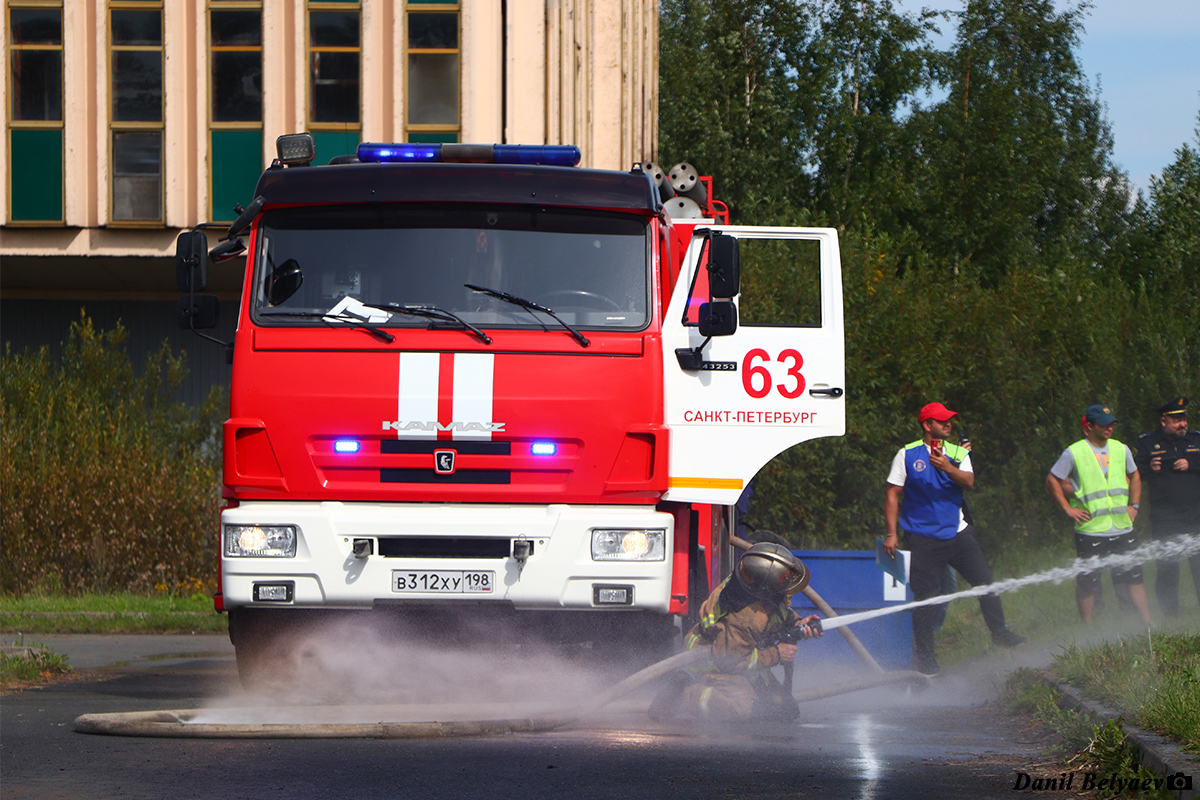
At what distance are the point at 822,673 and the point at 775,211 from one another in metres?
26.3

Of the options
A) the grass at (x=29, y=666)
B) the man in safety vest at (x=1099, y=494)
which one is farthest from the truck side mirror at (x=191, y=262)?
the man in safety vest at (x=1099, y=494)

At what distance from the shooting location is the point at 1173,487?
1224 cm

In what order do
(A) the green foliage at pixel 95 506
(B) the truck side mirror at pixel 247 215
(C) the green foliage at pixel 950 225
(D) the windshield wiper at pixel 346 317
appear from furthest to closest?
(C) the green foliage at pixel 950 225 → (A) the green foliage at pixel 95 506 → (B) the truck side mirror at pixel 247 215 → (D) the windshield wiper at pixel 346 317

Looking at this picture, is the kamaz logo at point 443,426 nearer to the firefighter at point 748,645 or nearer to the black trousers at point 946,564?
the firefighter at point 748,645

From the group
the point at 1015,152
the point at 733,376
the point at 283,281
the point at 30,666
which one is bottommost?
the point at 30,666

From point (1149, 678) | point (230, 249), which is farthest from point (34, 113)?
point (1149, 678)

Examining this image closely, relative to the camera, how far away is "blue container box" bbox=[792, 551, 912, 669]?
35.0 ft

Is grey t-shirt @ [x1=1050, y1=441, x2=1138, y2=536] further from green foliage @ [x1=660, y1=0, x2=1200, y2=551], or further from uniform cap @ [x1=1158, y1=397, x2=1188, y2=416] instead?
green foliage @ [x1=660, y1=0, x2=1200, y2=551]

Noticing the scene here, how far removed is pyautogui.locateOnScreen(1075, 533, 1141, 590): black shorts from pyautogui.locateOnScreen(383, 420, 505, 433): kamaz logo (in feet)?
19.2

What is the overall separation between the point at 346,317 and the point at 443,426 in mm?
784

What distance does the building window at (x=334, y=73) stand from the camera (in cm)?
2198

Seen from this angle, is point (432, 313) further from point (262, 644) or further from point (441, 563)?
point (262, 644)

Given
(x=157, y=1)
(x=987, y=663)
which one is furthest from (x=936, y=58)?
(x=987, y=663)

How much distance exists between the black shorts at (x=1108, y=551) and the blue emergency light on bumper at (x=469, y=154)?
17.8 ft
